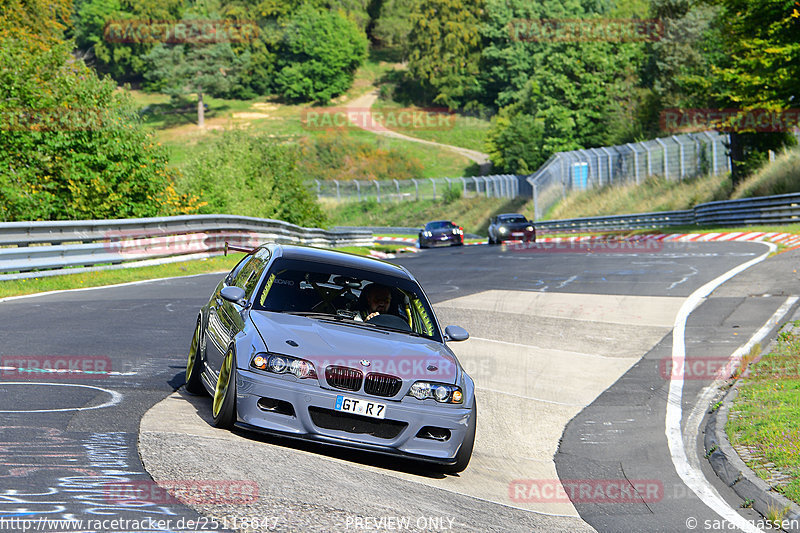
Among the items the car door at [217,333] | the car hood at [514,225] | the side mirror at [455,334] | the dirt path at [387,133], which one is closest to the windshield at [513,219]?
the car hood at [514,225]

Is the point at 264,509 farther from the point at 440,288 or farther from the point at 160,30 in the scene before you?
the point at 160,30

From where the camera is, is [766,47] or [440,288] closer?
[440,288]

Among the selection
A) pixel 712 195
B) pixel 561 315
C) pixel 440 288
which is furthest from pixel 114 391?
pixel 712 195

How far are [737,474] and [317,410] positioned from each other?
11.7 feet

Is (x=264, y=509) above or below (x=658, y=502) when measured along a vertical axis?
above

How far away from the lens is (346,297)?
9.00 m

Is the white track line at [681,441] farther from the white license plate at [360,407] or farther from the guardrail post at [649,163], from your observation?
the guardrail post at [649,163]

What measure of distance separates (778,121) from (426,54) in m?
104

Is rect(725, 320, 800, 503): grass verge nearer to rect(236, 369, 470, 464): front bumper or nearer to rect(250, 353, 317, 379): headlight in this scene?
rect(236, 369, 470, 464): front bumper

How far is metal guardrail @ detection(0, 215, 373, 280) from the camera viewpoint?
728 inches

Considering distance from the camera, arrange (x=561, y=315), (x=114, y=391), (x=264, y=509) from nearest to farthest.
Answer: (x=264, y=509)
(x=114, y=391)
(x=561, y=315)

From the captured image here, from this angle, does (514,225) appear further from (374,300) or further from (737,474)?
(737,474)

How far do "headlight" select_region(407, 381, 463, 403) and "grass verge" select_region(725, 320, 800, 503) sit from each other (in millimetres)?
2554

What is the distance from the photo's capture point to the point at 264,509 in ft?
19.5
